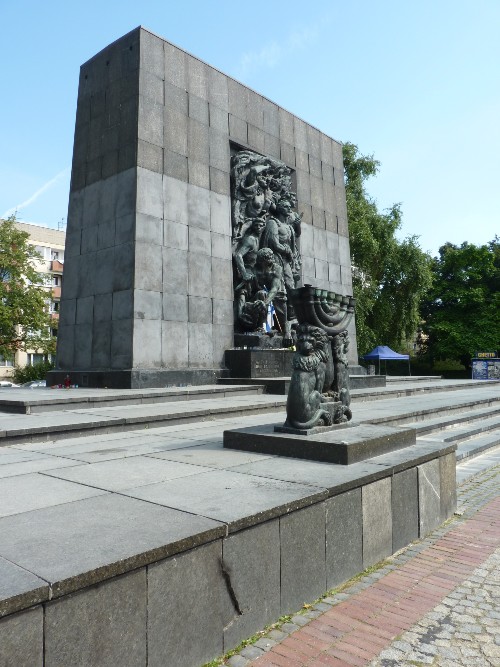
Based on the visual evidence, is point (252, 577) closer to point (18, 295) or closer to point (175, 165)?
point (175, 165)

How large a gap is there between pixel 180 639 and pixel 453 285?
4800cm

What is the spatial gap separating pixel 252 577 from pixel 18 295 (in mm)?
33090

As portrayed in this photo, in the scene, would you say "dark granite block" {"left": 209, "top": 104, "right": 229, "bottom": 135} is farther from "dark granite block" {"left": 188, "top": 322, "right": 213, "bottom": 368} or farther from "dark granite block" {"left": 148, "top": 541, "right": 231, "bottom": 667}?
"dark granite block" {"left": 148, "top": 541, "right": 231, "bottom": 667}

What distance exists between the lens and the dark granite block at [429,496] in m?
5.06

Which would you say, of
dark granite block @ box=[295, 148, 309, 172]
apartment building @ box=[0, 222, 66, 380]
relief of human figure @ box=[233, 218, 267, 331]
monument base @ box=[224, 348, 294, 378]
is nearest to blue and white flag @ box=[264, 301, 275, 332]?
relief of human figure @ box=[233, 218, 267, 331]

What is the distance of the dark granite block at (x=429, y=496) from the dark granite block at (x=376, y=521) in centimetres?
67

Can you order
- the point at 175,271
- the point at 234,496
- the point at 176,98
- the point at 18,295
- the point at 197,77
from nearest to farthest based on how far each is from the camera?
the point at 234,496
the point at 175,271
the point at 176,98
the point at 197,77
the point at 18,295

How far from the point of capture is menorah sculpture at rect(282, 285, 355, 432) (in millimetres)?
5676

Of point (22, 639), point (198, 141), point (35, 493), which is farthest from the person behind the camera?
point (198, 141)

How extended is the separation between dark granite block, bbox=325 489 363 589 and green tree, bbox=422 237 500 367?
4146 cm

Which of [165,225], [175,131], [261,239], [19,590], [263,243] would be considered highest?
[175,131]

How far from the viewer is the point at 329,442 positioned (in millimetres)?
→ 4941

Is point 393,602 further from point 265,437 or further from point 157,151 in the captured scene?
point 157,151

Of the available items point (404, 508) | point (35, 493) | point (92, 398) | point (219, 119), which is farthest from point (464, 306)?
point (35, 493)
